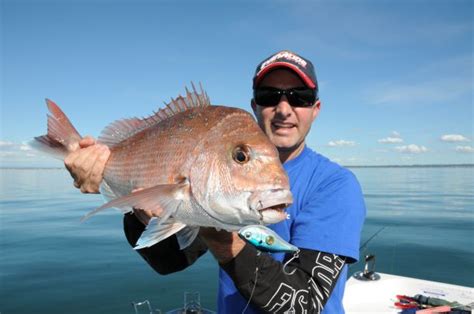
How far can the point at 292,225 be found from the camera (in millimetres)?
2525

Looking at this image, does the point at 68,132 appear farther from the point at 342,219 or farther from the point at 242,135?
the point at 342,219

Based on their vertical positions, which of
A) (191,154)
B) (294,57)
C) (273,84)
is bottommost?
(191,154)

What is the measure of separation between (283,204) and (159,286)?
909cm

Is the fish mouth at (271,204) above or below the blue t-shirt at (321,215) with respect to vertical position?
above

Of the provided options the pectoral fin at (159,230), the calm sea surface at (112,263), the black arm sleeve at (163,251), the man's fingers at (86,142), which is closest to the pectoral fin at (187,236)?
the pectoral fin at (159,230)

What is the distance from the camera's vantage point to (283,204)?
1.66m

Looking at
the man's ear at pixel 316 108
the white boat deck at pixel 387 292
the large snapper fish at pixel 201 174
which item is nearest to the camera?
the large snapper fish at pixel 201 174

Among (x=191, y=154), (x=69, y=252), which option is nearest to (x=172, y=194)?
(x=191, y=154)

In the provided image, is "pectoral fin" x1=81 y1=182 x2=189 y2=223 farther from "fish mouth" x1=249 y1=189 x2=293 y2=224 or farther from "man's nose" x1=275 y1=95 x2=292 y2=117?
"man's nose" x1=275 y1=95 x2=292 y2=117

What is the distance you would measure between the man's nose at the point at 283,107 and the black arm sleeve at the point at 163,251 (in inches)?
49.3

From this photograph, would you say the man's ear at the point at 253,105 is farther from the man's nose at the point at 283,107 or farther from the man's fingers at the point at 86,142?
the man's fingers at the point at 86,142

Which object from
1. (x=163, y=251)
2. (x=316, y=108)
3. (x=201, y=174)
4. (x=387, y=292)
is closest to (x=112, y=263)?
(x=387, y=292)

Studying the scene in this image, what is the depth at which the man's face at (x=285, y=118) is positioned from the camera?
2.81 meters

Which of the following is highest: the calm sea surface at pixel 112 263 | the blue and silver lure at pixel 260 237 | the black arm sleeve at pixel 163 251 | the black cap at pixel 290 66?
the black cap at pixel 290 66
